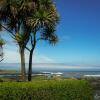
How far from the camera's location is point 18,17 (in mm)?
31438

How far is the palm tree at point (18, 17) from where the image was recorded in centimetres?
3083

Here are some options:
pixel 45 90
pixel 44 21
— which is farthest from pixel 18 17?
pixel 45 90

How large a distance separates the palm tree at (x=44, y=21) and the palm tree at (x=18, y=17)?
646 mm

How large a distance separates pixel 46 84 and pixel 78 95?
2.32 m

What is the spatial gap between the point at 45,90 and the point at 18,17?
1586 cm

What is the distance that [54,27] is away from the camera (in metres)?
30.7

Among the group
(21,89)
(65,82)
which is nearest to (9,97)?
(21,89)

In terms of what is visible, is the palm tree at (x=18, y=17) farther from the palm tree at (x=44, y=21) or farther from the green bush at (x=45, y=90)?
the green bush at (x=45, y=90)

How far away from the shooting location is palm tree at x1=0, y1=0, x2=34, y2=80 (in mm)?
30828

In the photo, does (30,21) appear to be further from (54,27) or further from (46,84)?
(46,84)

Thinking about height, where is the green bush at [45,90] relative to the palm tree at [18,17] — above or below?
below

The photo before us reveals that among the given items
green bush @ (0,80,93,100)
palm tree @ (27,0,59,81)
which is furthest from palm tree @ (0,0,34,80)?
green bush @ (0,80,93,100)

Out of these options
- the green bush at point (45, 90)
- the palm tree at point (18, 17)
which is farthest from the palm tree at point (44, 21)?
the green bush at point (45, 90)

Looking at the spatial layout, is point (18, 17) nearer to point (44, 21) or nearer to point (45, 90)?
point (44, 21)
